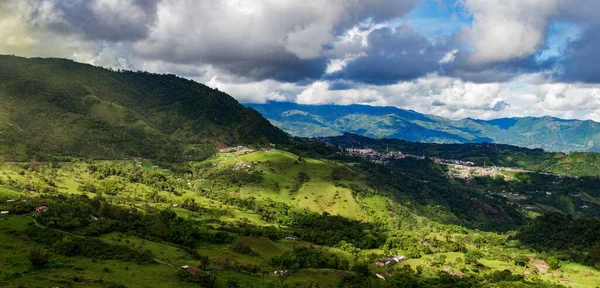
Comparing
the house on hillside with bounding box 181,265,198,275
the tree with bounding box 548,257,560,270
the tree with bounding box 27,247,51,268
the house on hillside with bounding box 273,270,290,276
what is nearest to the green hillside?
the tree with bounding box 548,257,560,270

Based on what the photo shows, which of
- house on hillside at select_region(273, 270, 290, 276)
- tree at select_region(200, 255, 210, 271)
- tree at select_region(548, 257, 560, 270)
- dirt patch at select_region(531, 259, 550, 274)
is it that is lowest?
house on hillside at select_region(273, 270, 290, 276)

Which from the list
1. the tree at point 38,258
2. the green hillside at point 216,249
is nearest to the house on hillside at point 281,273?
the green hillside at point 216,249

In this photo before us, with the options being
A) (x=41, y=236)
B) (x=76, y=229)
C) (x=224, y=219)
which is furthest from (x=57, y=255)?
(x=224, y=219)

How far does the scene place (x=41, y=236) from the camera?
99.9 m

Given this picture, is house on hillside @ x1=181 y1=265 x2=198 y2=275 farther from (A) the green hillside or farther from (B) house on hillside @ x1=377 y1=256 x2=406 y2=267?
(B) house on hillside @ x1=377 y1=256 x2=406 y2=267

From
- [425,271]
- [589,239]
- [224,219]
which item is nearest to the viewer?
[425,271]

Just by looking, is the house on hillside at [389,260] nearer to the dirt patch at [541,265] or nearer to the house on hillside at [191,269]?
the dirt patch at [541,265]

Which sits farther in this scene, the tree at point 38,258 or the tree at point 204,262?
the tree at point 204,262

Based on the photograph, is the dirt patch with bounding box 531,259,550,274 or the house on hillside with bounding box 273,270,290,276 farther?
the dirt patch with bounding box 531,259,550,274

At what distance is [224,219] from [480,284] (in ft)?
337

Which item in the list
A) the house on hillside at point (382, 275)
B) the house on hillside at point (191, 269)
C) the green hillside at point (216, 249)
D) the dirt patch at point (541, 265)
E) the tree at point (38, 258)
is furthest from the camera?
the dirt patch at point (541, 265)

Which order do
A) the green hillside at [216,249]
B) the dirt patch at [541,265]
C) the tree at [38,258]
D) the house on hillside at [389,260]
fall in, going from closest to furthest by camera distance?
the tree at [38,258] < the green hillside at [216,249] < the dirt patch at [541,265] < the house on hillside at [389,260]

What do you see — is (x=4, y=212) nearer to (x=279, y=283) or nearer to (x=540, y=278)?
(x=279, y=283)

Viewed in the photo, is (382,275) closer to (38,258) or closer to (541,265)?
(541,265)
